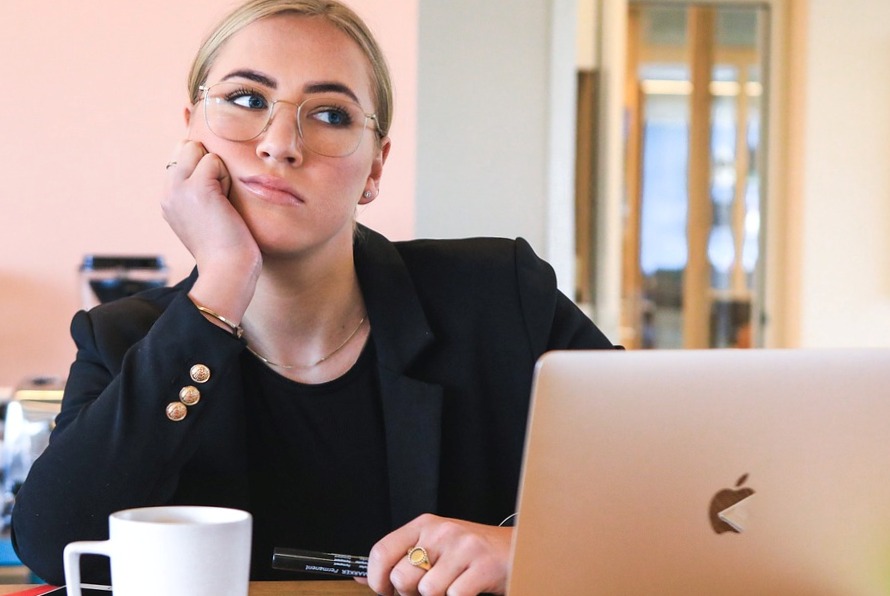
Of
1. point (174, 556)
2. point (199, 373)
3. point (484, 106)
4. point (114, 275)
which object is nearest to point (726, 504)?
Answer: point (174, 556)

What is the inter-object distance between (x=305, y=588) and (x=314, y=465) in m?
0.37

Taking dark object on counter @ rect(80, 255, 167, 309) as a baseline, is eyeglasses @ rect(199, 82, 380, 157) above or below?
above

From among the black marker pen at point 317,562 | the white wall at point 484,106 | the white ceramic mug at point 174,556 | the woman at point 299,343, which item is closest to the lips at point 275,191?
the woman at point 299,343

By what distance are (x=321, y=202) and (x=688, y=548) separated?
686 millimetres

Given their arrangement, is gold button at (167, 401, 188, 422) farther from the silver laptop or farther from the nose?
the silver laptop

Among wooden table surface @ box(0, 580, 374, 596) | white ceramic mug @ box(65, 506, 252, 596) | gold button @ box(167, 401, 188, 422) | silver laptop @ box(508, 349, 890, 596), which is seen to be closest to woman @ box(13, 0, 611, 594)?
gold button @ box(167, 401, 188, 422)

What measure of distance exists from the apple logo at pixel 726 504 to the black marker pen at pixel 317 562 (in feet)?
1.22

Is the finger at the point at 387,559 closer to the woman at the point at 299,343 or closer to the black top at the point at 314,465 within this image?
the woman at the point at 299,343

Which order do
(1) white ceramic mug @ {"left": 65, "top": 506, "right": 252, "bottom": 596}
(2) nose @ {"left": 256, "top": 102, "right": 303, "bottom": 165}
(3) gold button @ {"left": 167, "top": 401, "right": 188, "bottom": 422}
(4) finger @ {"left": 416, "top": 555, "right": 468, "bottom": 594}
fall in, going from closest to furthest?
1. (1) white ceramic mug @ {"left": 65, "top": 506, "right": 252, "bottom": 596}
2. (4) finger @ {"left": 416, "top": 555, "right": 468, "bottom": 594}
3. (3) gold button @ {"left": 167, "top": 401, "right": 188, "bottom": 422}
4. (2) nose @ {"left": 256, "top": 102, "right": 303, "bottom": 165}

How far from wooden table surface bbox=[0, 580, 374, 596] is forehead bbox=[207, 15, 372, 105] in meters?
0.60

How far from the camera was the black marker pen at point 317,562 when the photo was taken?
1.01m

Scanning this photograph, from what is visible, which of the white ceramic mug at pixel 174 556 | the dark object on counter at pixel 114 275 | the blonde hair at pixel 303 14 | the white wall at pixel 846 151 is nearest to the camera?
the white ceramic mug at pixel 174 556

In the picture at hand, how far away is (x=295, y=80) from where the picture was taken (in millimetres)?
1352

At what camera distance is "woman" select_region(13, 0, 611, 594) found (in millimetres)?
1174
